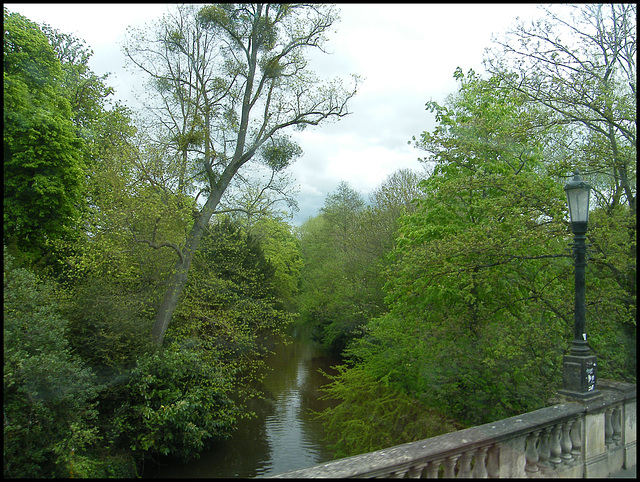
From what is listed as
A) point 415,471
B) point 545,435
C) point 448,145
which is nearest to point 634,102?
point 448,145

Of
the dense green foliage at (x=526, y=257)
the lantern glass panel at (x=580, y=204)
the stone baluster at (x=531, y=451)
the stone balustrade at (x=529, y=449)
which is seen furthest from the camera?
the dense green foliage at (x=526, y=257)

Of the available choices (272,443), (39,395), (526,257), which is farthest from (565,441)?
(272,443)

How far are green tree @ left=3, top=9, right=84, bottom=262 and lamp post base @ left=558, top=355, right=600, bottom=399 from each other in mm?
14943

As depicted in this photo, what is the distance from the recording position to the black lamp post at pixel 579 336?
5.78 m

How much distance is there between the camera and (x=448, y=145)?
1248 cm

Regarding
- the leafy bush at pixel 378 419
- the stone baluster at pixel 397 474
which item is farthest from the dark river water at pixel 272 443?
the stone baluster at pixel 397 474

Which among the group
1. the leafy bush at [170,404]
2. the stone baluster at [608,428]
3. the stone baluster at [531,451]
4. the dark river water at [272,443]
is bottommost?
the dark river water at [272,443]

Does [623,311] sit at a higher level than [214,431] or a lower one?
higher

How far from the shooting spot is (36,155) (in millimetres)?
16703

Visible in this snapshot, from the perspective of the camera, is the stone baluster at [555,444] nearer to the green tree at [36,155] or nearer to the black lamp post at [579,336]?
the black lamp post at [579,336]

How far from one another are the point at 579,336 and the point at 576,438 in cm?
131

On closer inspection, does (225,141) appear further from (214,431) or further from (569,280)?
(569,280)

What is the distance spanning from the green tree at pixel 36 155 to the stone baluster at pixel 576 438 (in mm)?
15204

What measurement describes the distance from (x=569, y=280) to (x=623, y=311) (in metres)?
2.23
